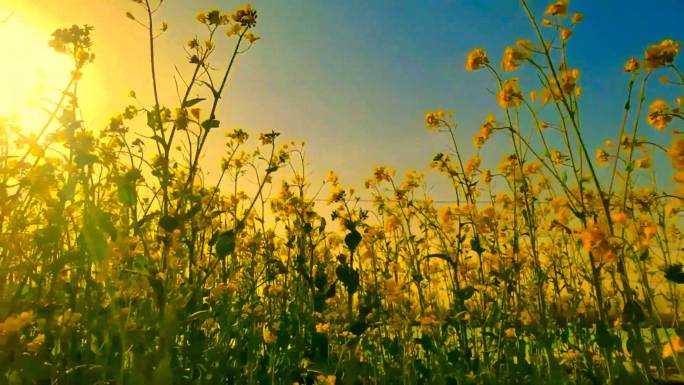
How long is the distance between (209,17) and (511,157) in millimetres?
2501

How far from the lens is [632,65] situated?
288cm

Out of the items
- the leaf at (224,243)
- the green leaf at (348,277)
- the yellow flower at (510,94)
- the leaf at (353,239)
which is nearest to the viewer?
the leaf at (224,243)

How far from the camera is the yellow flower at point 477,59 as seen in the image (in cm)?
310

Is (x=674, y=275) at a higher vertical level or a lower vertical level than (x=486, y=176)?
lower

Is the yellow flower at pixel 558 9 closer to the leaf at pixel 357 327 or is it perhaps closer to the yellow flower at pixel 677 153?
the yellow flower at pixel 677 153

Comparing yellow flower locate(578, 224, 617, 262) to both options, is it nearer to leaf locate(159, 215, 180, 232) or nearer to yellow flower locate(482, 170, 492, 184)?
leaf locate(159, 215, 180, 232)

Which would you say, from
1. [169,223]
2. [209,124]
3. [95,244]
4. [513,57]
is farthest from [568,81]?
[95,244]

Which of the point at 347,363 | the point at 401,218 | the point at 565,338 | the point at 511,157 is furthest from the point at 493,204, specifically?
the point at 347,363

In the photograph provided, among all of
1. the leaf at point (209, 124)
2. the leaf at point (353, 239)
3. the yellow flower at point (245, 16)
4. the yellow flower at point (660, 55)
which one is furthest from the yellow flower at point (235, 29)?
the yellow flower at point (660, 55)

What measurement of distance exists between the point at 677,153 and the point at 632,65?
56.0 inches

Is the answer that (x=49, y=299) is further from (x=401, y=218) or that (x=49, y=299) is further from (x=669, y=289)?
(x=669, y=289)

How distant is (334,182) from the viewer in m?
4.72

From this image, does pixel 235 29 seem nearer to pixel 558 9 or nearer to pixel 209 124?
pixel 209 124

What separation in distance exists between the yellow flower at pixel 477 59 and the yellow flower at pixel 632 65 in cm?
76
